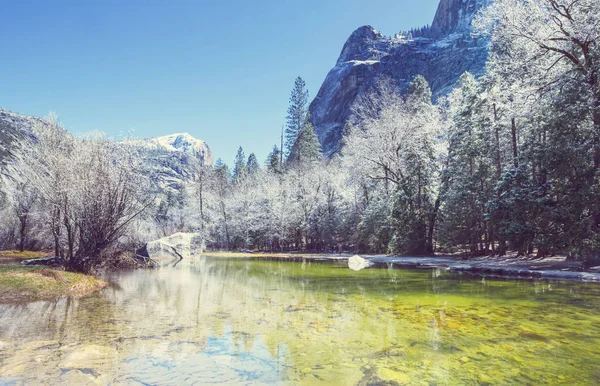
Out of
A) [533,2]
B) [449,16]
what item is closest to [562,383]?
[533,2]

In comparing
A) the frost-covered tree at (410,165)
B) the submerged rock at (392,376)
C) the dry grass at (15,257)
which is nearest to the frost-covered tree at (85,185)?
the dry grass at (15,257)

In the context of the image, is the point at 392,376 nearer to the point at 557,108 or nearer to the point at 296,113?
the point at 557,108

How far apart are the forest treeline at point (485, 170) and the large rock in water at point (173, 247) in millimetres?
1842

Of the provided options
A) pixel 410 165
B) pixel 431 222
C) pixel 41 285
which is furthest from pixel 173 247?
pixel 431 222

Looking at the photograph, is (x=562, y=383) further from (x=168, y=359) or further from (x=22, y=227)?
(x=22, y=227)

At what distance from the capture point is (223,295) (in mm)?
10688

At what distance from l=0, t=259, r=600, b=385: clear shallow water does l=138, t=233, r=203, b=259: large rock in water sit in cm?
1717

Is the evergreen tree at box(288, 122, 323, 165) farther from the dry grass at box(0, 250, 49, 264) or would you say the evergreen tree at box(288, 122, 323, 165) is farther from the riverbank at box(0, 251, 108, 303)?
the riverbank at box(0, 251, 108, 303)

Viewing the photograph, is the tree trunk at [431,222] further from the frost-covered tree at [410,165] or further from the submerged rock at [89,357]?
the submerged rock at [89,357]

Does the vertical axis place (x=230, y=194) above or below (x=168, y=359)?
above

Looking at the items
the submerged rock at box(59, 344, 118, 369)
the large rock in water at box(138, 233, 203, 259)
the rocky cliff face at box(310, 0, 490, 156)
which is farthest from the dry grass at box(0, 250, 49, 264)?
the rocky cliff face at box(310, 0, 490, 156)

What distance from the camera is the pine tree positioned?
197 ft

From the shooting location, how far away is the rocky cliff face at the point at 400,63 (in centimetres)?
8644

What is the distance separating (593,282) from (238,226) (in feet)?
134
